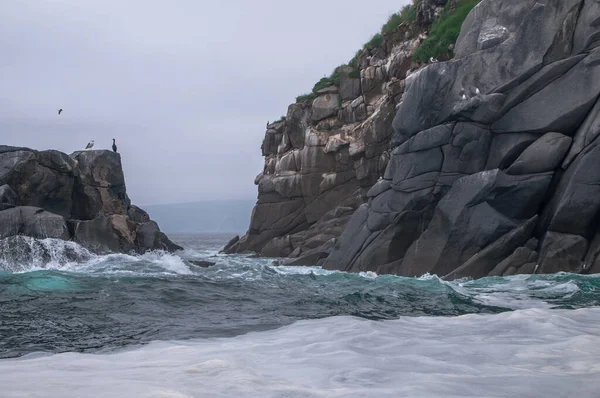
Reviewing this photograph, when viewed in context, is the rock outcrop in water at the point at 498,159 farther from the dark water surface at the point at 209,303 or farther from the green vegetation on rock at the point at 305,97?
the green vegetation on rock at the point at 305,97

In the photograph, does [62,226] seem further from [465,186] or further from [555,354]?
[555,354]

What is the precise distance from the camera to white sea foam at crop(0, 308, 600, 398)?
443 cm

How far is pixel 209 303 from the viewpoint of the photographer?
10898 millimetres

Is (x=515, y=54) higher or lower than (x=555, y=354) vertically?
higher

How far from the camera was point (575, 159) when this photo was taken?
52.5 ft

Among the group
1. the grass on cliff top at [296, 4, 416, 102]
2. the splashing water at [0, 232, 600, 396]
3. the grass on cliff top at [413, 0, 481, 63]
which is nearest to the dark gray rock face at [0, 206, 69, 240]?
the splashing water at [0, 232, 600, 396]

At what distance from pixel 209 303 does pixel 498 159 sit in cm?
1094

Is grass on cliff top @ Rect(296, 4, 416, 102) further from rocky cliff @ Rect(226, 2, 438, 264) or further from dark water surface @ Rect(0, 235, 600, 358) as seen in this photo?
dark water surface @ Rect(0, 235, 600, 358)

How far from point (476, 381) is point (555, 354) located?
1.51 metres

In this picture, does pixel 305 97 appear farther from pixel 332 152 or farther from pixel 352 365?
pixel 352 365

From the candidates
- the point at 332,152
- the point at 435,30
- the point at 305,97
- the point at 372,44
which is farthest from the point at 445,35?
the point at 305,97

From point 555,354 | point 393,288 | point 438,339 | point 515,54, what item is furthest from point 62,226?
point 555,354

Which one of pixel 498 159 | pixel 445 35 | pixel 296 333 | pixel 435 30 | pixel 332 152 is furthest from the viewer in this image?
pixel 332 152

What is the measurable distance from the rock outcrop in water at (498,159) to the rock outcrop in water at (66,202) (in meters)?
10.9
